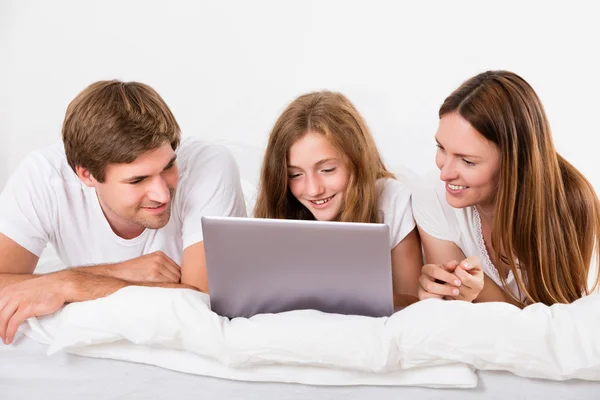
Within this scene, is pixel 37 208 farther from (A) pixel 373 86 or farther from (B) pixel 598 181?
(B) pixel 598 181

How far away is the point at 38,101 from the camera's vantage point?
135 inches

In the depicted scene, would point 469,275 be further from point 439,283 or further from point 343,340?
point 343,340

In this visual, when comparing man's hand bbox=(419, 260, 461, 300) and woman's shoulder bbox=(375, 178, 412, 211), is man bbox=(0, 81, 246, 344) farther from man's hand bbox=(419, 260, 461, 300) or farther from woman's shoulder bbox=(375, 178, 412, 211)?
man's hand bbox=(419, 260, 461, 300)

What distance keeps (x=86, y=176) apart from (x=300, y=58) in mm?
1431

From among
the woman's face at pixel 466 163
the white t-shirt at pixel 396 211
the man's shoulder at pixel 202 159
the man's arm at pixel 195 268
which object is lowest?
the man's arm at pixel 195 268

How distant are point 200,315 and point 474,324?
0.51 m

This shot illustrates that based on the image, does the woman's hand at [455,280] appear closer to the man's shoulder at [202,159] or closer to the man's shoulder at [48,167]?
the man's shoulder at [202,159]

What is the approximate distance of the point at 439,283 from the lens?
5.32 feet

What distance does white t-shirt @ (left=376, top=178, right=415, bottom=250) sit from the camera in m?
1.88

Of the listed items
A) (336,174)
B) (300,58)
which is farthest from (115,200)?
(300,58)

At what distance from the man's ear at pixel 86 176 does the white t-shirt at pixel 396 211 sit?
75 centimetres

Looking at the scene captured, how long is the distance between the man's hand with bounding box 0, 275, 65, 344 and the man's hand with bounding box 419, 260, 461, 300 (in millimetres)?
768

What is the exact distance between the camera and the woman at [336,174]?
1861 millimetres

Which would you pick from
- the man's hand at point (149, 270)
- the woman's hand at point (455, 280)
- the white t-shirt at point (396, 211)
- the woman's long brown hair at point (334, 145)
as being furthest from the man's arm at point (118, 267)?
the woman's hand at point (455, 280)
